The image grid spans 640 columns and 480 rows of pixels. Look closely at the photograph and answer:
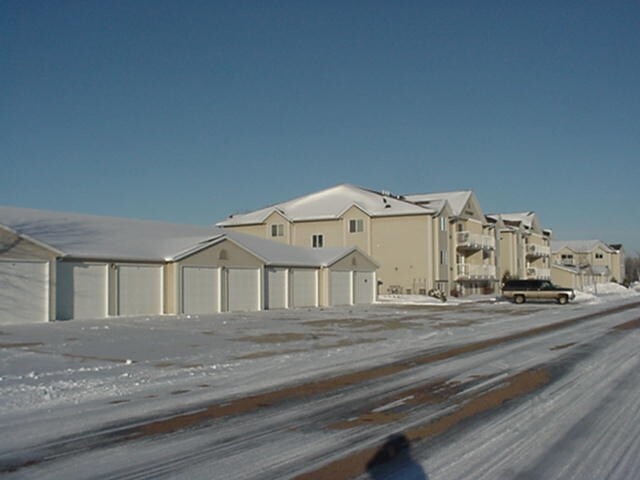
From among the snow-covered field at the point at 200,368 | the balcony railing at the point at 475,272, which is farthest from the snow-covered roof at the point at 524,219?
the snow-covered field at the point at 200,368

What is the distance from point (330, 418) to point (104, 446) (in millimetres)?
3022

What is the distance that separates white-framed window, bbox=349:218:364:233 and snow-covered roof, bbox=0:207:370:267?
587 inches

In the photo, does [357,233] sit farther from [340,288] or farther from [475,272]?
[475,272]

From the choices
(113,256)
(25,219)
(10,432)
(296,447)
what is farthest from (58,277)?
(296,447)

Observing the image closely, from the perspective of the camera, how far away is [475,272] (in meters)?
64.3

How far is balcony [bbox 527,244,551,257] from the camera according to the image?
3354 inches

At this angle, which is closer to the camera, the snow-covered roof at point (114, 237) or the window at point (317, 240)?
the snow-covered roof at point (114, 237)

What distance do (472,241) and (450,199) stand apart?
5.07 m

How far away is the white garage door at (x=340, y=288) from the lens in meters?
45.7

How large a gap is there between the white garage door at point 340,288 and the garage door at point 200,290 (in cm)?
1136

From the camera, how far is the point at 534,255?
87062 mm

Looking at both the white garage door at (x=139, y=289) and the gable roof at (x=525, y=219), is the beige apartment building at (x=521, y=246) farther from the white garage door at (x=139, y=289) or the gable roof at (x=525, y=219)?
the white garage door at (x=139, y=289)

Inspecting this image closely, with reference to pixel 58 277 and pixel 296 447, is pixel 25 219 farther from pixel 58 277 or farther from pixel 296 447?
pixel 296 447

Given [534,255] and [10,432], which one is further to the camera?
[534,255]
